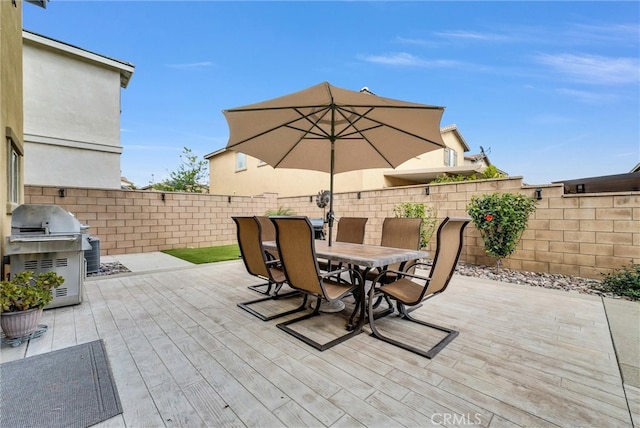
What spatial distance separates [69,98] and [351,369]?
12.1 m

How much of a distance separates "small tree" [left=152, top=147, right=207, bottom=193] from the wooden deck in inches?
836

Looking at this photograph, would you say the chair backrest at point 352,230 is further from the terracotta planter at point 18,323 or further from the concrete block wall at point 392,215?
the terracotta planter at point 18,323

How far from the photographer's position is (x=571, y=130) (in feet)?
42.5

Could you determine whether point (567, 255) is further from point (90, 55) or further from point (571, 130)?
point (90, 55)

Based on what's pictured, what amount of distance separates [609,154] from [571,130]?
8.68 feet

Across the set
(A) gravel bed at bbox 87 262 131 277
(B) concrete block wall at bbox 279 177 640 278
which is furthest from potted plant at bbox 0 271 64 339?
(B) concrete block wall at bbox 279 177 640 278

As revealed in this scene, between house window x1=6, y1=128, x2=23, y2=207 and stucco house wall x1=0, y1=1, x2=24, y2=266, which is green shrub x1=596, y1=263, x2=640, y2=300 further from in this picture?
house window x1=6, y1=128, x2=23, y2=207

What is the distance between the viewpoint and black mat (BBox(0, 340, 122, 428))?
158 centimetres

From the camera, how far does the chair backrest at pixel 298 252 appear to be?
2469 millimetres

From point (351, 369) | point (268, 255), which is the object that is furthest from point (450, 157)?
point (351, 369)

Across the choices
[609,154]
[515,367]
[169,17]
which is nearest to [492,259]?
[515,367]

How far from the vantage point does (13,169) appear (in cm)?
429

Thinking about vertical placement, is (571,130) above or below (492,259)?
above

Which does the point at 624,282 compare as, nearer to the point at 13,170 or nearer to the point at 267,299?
the point at 267,299
